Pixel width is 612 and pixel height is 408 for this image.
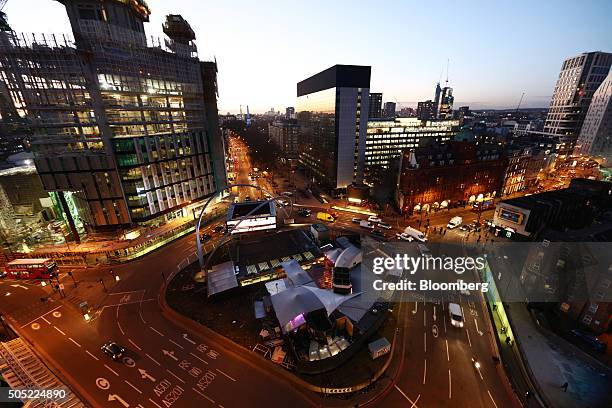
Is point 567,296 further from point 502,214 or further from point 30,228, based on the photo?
point 30,228

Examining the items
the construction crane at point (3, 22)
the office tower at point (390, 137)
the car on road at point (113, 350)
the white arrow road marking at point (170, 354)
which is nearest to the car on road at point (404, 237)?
the white arrow road marking at point (170, 354)

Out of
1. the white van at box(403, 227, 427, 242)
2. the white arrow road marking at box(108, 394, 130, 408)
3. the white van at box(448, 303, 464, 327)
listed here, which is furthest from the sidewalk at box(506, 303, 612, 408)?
the white arrow road marking at box(108, 394, 130, 408)

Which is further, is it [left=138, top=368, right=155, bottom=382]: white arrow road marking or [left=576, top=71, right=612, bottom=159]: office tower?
[left=576, top=71, right=612, bottom=159]: office tower

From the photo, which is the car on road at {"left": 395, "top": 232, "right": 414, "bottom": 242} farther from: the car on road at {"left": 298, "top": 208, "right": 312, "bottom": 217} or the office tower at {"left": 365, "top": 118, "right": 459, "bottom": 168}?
the office tower at {"left": 365, "top": 118, "right": 459, "bottom": 168}

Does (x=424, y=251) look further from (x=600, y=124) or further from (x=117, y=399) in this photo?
(x=600, y=124)

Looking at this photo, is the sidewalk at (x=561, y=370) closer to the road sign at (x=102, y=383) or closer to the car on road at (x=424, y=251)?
the car on road at (x=424, y=251)

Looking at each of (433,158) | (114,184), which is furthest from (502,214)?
(114,184)

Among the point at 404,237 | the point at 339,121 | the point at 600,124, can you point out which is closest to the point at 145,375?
the point at 404,237
